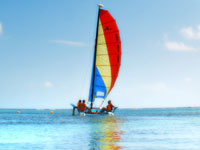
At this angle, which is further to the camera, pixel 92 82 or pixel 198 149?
pixel 92 82

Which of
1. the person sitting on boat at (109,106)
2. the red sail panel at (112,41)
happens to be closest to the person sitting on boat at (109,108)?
the person sitting on boat at (109,106)

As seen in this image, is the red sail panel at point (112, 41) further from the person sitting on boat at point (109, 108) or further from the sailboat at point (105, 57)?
the person sitting on boat at point (109, 108)

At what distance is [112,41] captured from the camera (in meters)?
47.6

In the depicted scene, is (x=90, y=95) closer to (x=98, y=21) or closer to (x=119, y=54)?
(x=119, y=54)

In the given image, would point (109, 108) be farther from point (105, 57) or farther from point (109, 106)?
point (105, 57)

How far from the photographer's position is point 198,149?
15031 millimetres

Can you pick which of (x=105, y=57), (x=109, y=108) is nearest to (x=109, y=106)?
(x=109, y=108)

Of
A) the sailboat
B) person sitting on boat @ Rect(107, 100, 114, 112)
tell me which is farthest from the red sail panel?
person sitting on boat @ Rect(107, 100, 114, 112)

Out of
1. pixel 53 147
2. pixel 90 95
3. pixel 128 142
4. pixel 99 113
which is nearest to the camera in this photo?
pixel 53 147

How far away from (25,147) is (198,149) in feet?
25.3

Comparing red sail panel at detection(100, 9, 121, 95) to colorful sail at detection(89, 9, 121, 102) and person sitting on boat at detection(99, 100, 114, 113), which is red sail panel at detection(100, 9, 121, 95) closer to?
colorful sail at detection(89, 9, 121, 102)

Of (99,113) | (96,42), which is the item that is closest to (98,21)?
(96,42)

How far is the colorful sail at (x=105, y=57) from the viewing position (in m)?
47.6

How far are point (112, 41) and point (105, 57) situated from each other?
227cm
